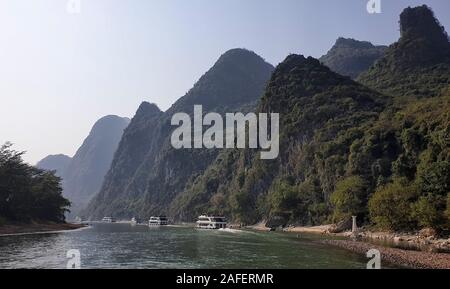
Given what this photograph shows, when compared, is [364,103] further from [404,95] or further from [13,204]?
[13,204]

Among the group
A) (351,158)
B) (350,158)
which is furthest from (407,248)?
(350,158)

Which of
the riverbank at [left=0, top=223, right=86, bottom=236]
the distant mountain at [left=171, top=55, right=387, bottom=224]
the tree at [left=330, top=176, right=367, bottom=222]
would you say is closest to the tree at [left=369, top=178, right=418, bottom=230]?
the tree at [left=330, top=176, right=367, bottom=222]

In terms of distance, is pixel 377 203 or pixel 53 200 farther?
pixel 53 200

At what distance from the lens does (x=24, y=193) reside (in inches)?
3903

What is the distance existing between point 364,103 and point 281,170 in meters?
39.8

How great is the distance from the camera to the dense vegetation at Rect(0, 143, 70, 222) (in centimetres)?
9406

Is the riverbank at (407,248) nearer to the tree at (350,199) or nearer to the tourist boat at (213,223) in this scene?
the tree at (350,199)

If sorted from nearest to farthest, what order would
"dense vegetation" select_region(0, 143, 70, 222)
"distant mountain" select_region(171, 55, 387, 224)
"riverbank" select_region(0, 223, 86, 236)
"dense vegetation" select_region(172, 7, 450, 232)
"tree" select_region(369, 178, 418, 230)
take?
"tree" select_region(369, 178, 418, 230), "dense vegetation" select_region(172, 7, 450, 232), "riverbank" select_region(0, 223, 86, 236), "dense vegetation" select_region(0, 143, 70, 222), "distant mountain" select_region(171, 55, 387, 224)

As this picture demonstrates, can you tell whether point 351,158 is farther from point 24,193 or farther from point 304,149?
point 24,193

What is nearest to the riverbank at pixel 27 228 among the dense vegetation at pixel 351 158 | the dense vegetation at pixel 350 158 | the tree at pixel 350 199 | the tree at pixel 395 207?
the dense vegetation at pixel 351 158

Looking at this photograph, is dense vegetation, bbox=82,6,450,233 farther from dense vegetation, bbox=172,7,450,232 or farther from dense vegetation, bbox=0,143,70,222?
dense vegetation, bbox=0,143,70,222

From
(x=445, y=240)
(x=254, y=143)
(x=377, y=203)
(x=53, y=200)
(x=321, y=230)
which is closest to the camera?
(x=445, y=240)
